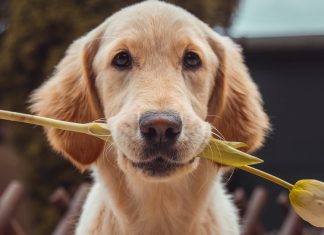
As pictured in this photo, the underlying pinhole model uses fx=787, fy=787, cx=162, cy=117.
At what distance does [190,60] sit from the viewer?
377cm

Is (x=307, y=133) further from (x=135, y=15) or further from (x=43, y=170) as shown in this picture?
(x=135, y=15)

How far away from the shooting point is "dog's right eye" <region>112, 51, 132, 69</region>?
147 inches

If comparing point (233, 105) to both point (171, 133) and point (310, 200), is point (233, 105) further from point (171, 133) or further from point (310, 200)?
point (310, 200)

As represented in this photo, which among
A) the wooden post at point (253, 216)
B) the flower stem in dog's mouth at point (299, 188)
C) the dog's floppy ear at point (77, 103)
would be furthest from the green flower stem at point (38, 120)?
the wooden post at point (253, 216)

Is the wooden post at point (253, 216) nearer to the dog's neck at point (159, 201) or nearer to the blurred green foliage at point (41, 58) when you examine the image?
the dog's neck at point (159, 201)

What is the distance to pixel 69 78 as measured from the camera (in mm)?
4262

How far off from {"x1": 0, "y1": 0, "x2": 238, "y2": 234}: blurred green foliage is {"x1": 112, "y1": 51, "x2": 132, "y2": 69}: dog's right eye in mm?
4162

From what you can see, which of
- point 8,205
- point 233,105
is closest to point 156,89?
point 233,105

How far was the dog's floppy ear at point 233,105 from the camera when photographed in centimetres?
418

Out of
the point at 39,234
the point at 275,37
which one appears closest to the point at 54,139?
the point at 39,234

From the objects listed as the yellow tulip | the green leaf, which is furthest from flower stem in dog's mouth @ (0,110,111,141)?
the yellow tulip

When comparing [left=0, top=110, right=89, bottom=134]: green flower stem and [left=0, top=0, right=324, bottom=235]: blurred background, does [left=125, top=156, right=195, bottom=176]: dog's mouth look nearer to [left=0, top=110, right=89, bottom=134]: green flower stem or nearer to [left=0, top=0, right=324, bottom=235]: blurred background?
[left=0, top=110, right=89, bottom=134]: green flower stem

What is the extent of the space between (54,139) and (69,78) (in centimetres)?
34

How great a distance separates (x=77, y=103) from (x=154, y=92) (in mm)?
855
